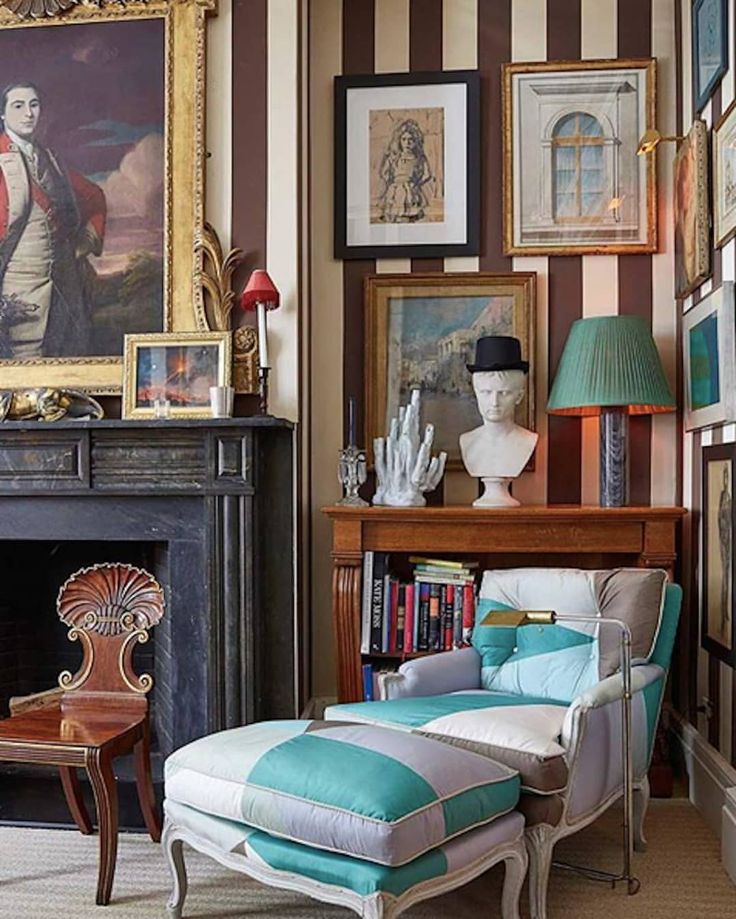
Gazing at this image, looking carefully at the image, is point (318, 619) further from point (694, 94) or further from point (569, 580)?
point (694, 94)

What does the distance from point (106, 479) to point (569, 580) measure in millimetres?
1562

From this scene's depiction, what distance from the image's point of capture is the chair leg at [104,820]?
→ 249cm

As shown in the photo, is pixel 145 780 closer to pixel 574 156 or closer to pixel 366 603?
pixel 366 603

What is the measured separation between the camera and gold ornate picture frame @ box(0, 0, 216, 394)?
353 centimetres

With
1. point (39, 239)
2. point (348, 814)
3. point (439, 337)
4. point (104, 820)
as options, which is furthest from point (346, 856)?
point (39, 239)

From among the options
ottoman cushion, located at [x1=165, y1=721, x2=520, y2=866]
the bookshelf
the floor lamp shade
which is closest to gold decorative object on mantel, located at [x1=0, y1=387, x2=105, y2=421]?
the bookshelf

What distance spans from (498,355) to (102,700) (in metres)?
1.74

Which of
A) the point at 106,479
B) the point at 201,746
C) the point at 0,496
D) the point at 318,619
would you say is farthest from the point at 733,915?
the point at 0,496

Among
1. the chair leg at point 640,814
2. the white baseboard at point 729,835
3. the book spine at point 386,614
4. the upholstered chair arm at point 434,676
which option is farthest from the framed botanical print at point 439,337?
the white baseboard at point 729,835

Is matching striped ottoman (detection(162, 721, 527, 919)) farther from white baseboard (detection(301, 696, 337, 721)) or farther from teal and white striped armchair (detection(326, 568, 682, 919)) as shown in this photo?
white baseboard (detection(301, 696, 337, 721))

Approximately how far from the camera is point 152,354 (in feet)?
11.4

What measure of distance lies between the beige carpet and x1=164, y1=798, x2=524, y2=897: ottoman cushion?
0.33 m

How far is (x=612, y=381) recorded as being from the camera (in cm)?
333

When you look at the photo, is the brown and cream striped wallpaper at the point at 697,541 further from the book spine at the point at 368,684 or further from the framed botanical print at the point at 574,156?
the book spine at the point at 368,684
